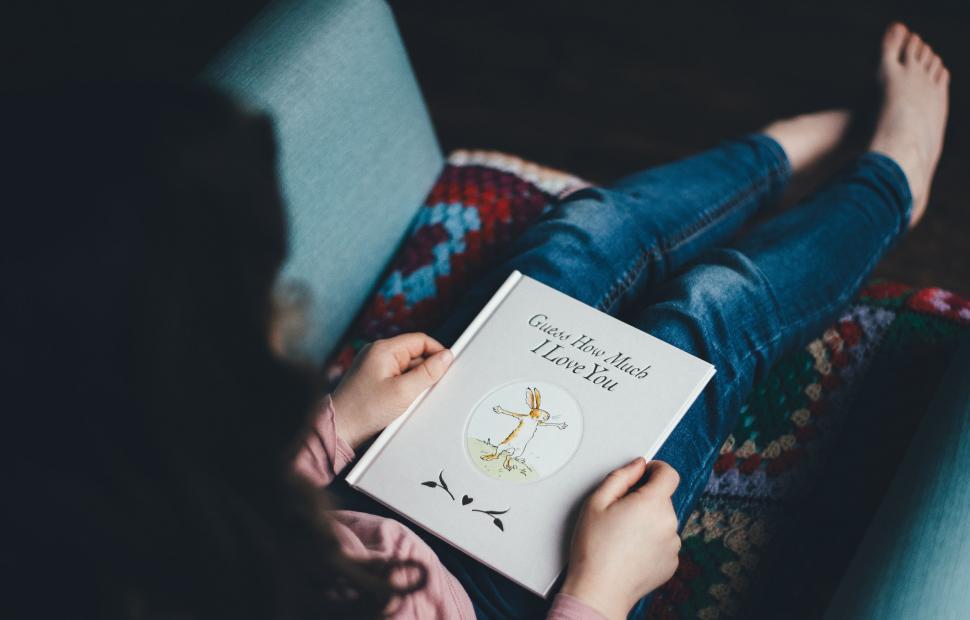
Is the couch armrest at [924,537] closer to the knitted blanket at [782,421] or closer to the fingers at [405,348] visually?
the knitted blanket at [782,421]

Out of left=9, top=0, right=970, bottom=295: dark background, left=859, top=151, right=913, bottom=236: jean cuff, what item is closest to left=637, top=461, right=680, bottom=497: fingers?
left=859, top=151, right=913, bottom=236: jean cuff

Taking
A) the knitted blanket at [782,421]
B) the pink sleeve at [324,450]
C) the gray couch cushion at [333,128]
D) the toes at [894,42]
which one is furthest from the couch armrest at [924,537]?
the toes at [894,42]

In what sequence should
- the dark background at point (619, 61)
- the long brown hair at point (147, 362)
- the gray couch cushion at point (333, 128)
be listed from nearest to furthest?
the long brown hair at point (147, 362) < the gray couch cushion at point (333, 128) < the dark background at point (619, 61)

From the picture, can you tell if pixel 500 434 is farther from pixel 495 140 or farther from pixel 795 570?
pixel 495 140

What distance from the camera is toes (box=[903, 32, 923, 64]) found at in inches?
43.1

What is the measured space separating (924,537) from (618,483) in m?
0.25

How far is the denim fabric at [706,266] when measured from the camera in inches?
26.7

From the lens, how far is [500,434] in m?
0.62

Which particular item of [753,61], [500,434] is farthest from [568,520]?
[753,61]

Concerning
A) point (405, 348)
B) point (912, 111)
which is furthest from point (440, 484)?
point (912, 111)

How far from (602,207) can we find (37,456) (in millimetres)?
617

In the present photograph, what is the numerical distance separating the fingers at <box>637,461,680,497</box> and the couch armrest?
0.55ft

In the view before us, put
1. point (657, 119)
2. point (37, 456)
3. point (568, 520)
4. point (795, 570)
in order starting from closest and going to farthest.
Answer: point (37, 456)
point (568, 520)
point (795, 570)
point (657, 119)

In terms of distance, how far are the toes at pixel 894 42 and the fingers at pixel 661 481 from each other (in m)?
0.90
